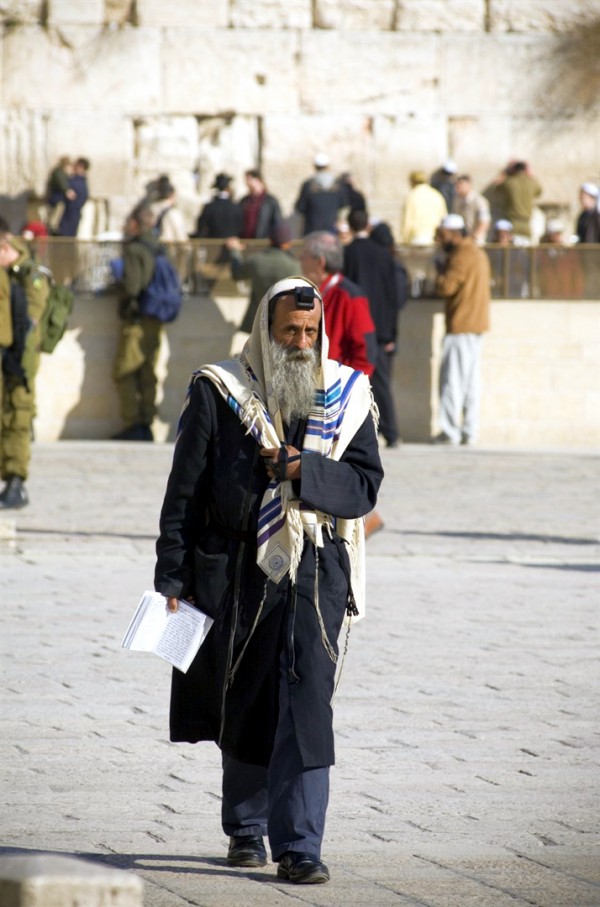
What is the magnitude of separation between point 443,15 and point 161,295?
9234mm

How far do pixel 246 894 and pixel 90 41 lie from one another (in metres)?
21.7

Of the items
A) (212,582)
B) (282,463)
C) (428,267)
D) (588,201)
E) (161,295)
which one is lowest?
(212,582)

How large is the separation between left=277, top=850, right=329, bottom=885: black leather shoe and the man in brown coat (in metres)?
13.2

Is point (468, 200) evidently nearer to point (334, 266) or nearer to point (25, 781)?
point (334, 266)

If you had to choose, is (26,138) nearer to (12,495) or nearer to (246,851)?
(12,495)

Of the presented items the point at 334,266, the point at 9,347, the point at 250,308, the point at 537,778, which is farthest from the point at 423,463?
the point at 537,778

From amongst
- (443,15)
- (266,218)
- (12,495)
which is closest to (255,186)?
(266,218)

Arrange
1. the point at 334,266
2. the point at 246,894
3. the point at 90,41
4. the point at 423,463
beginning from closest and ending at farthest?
1. the point at 246,894
2. the point at 334,266
3. the point at 423,463
4. the point at 90,41

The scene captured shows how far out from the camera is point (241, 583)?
5.22 m

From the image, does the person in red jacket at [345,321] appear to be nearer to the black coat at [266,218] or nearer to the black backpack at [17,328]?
the black backpack at [17,328]

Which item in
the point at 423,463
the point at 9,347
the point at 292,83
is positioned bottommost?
the point at 423,463

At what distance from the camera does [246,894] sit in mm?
4914

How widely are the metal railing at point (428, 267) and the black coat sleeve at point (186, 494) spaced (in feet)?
43.3

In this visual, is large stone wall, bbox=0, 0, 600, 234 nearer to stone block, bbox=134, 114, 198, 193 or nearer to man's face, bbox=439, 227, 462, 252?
stone block, bbox=134, 114, 198, 193
